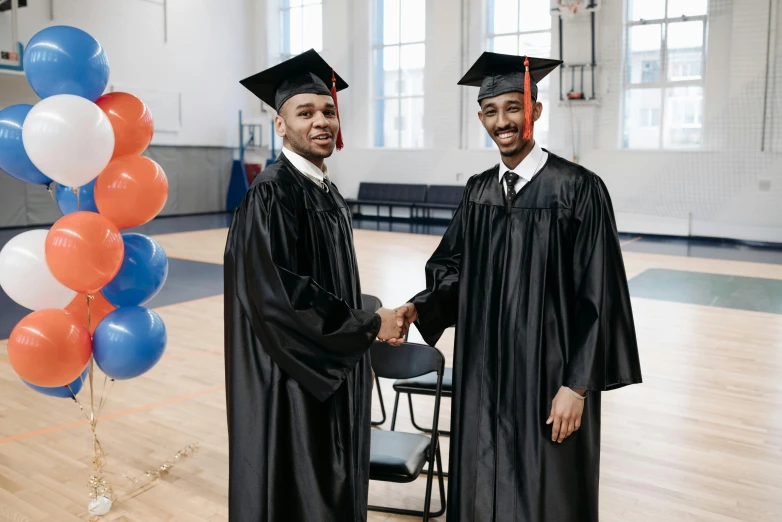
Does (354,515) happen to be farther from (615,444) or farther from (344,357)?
(615,444)

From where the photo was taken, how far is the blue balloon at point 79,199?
2.95m

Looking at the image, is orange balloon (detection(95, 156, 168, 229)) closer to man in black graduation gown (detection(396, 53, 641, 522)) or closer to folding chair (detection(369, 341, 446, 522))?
folding chair (detection(369, 341, 446, 522))

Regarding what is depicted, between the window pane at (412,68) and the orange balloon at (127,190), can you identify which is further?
the window pane at (412,68)

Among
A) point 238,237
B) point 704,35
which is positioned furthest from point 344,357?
point 704,35

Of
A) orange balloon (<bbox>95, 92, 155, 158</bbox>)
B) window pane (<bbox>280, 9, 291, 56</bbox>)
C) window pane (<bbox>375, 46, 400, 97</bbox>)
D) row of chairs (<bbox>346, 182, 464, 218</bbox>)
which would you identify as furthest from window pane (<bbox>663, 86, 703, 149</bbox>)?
orange balloon (<bbox>95, 92, 155, 158</bbox>)

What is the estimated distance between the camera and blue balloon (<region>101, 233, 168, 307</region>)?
2918 millimetres

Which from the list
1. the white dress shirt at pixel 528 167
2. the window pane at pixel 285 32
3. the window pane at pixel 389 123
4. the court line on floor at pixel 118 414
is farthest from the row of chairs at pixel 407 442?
the window pane at pixel 285 32

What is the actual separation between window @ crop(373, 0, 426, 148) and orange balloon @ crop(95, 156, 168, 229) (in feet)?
38.8

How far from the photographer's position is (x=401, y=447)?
105 inches

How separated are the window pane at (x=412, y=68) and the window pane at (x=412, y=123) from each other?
9.2 inches

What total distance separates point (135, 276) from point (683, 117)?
10751 mm

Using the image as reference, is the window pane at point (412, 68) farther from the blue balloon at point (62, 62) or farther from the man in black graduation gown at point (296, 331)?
the man in black graduation gown at point (296, 331)

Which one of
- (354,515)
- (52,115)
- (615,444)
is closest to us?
Answer: (354,515)

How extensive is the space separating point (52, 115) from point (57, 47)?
0.33 meters
